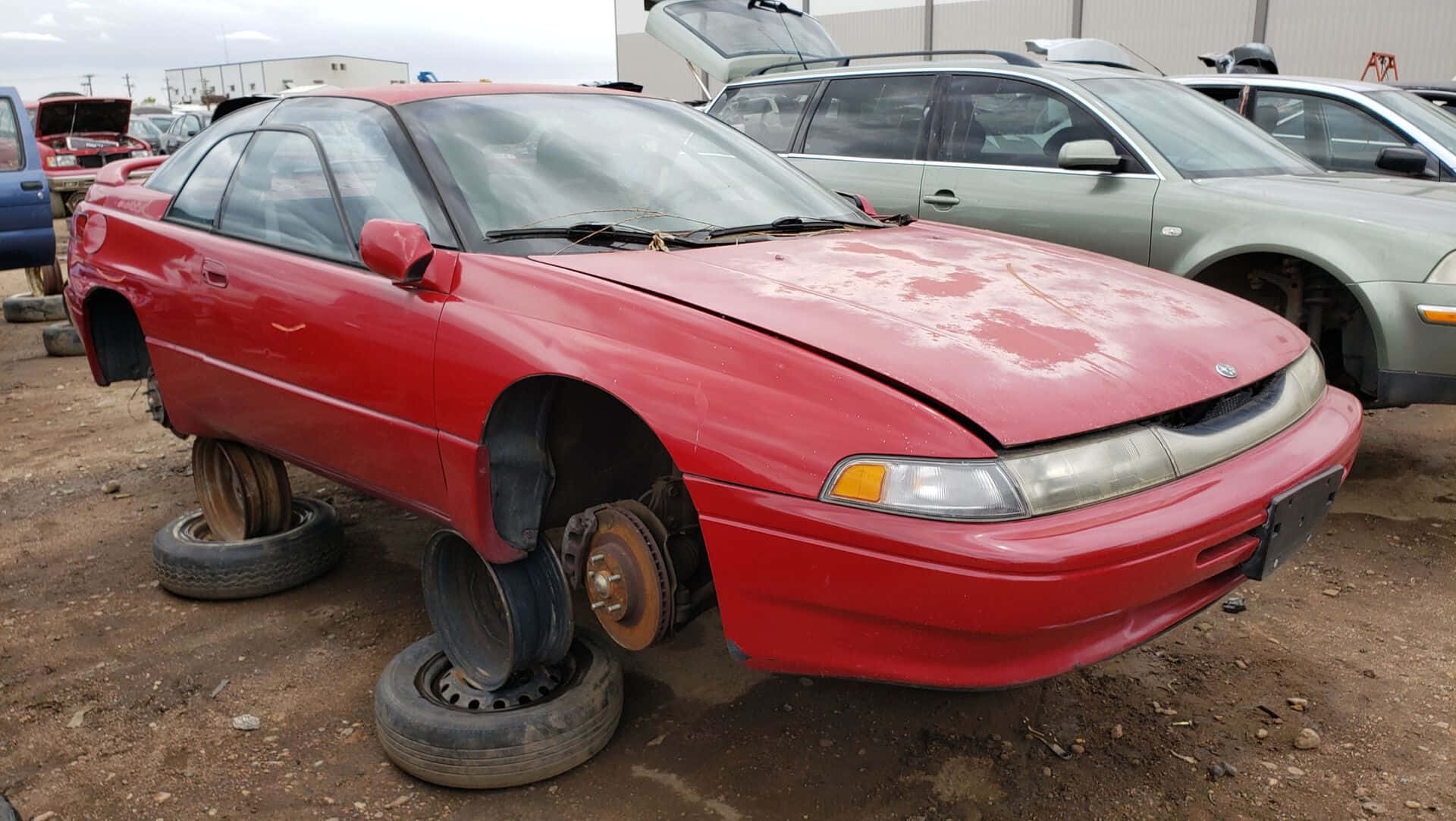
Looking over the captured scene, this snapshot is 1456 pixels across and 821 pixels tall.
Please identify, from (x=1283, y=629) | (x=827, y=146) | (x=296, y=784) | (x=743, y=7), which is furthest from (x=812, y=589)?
(x=743, y=7)

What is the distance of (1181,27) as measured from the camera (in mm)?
18578

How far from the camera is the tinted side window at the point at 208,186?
3.37 m

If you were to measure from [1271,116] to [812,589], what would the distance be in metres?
5.43

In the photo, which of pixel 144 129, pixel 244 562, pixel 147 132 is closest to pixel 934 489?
pixel 244 562

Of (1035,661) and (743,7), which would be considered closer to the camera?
(1035,661)

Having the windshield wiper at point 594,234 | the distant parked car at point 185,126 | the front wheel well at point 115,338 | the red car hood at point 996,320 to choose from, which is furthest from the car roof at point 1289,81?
the distant parked car at point 185,126

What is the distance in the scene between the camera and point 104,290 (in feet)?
12.4

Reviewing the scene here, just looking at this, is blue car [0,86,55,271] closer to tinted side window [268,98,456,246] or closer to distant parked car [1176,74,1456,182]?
tinted side window [268,98,456,246]

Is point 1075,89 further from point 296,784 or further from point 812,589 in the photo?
point 296,784

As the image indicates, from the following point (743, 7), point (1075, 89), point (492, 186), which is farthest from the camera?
point (743, 7)

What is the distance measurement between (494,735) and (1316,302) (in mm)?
3470

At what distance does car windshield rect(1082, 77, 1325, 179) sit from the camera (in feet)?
15.2

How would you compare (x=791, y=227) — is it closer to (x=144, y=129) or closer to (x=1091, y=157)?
(x=1091, y=157)

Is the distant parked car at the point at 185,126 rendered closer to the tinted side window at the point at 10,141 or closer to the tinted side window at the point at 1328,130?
the tinted side window at the point at 10,141
